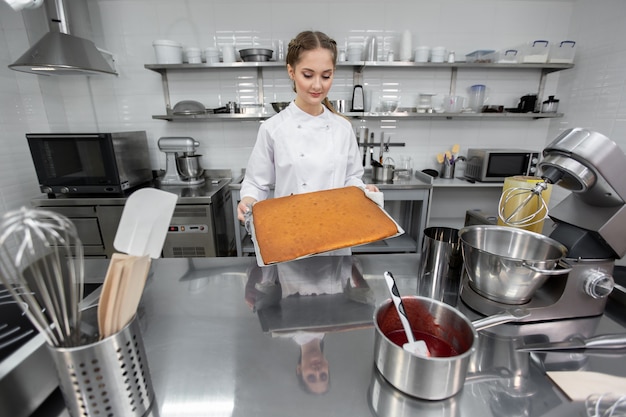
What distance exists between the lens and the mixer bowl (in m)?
2.62

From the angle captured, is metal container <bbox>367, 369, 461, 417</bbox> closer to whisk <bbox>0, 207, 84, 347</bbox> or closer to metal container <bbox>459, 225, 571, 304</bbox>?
metal container <bbox>459, 225, 571, 304</bbox>

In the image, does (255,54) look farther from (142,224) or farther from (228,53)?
(142,224)

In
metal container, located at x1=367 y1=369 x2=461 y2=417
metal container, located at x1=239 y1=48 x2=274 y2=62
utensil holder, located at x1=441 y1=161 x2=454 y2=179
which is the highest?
metal container, located at x1=239 y1=48 x2=274 y2=62

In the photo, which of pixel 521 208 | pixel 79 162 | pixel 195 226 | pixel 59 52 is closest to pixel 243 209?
pixel 521 208

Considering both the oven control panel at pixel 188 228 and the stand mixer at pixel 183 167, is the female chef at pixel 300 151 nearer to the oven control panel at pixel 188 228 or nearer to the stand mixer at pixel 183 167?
the oven control panel at pixel 188 228

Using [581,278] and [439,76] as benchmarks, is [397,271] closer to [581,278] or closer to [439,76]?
[581,278]

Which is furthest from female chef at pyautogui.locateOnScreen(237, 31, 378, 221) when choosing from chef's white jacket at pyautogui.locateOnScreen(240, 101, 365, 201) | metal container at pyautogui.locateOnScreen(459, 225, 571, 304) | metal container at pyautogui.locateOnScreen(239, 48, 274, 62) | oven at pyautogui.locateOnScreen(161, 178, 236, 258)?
metal container at pyautogui.locateOnScreen(239, 48, 274, 62)

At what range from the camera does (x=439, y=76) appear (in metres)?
2.88

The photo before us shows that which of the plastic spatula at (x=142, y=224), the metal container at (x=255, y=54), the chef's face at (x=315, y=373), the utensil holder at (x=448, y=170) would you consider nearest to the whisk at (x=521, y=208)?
the chef's face at (x=315, y=373)

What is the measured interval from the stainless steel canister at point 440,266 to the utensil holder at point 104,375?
2.31ft

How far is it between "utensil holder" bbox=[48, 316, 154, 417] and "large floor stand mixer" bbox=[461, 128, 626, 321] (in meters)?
0.75

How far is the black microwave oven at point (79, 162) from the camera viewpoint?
2195 millimetres

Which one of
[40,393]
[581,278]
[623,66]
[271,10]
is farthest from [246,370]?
[623,66]

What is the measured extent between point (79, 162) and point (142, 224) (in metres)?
2.37
